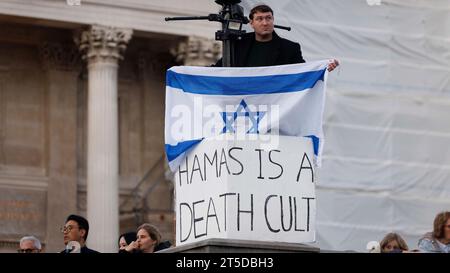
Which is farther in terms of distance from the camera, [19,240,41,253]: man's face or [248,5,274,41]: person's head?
[19,240,41,253]: man's face

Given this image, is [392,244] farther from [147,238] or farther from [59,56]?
[59,56]

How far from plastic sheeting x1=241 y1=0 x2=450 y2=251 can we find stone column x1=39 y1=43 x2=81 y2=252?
673 cm

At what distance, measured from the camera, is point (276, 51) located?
19.0m

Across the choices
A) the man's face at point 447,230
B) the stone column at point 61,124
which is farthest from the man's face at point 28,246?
the stone column at point 61,124

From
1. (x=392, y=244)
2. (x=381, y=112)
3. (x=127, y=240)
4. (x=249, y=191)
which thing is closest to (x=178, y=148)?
(x=249, y=191)

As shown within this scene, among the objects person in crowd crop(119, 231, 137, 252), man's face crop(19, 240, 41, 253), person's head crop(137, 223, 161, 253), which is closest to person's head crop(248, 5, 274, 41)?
person's head crop(137, 223, 161, 253)

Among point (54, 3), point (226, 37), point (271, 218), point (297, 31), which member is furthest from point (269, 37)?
point (54, 3)

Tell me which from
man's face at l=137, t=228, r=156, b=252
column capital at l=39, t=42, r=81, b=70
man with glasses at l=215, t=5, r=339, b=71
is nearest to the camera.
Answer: man with glasses at l=215, t=5, r=339, b=71

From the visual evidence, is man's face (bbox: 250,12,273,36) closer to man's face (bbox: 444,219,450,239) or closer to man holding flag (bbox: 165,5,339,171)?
man holding flag (bbox: 165,5,339,171)

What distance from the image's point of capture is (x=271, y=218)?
1727 centimetres

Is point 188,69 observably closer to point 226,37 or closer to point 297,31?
point 226,37

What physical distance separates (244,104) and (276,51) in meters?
1.27

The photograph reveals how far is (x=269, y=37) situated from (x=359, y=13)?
23282mm

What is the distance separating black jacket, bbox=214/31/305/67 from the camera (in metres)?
19.0
